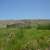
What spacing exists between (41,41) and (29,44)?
1.50 feet

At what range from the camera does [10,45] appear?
13.5ft

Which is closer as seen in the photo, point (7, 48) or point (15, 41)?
point (7, 48)

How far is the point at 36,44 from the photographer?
13.3 ft

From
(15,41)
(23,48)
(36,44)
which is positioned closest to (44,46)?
(36,44)

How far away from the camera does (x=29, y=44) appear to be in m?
3.96

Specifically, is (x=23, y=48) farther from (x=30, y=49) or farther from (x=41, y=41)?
(x=41, y=41)

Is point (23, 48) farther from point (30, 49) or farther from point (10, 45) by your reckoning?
point (10, 45)

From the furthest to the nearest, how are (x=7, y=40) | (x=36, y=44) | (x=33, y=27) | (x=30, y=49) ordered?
(x=33, y=27) < (x=7, y=40) < (x=36, y=44) < (x=30, y=49)

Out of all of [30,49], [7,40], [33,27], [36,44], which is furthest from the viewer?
[33,27]

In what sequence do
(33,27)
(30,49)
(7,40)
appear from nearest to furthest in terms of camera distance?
(30,49) → (7,40) → (33,27)

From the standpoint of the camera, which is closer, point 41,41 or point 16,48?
point 16,48

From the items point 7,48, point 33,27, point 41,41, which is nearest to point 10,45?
point 7,48

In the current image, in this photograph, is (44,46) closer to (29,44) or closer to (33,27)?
(29,44)

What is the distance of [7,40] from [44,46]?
3.25 feet
